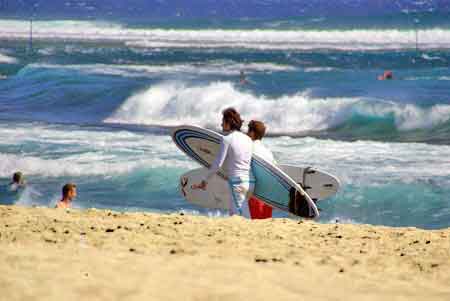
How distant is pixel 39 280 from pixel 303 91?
18806 millimetres

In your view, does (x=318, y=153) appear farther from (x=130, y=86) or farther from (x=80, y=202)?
(x=130, y=86)

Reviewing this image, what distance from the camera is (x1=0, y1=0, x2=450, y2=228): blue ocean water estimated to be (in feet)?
44.7

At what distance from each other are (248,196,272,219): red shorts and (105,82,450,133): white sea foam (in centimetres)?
1205

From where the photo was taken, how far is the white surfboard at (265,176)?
30.3 feet

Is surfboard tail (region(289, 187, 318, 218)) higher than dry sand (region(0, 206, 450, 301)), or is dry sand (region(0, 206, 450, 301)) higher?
surfboard tail (region(289, 187, 318, 218))

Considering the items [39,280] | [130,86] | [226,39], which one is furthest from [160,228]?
[226,39]

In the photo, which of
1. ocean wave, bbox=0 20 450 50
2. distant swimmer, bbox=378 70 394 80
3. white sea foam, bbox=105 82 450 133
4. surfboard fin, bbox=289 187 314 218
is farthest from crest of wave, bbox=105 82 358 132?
ocean wave, bbox=0 20 450 50

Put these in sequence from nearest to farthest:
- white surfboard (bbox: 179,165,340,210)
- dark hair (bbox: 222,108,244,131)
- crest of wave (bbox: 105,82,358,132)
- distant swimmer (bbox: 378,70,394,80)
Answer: dark hair (bbox: 222,108,244,131) < white surfboard (bbox: 179,165,340,210) < crest of wave (bbox: 105,82,358,132) < distant swimmer (bbox: 378,70,394,80)

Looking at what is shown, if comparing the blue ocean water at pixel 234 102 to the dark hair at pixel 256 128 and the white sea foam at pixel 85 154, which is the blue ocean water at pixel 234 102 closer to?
the white sea foam at pixel 85 154

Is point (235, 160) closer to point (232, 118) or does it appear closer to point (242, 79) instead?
point (232, 118)

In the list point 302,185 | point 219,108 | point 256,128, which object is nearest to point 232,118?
point 256,128

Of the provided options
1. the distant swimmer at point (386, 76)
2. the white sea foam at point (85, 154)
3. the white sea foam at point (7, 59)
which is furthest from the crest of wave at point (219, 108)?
the white sea foam at point (7, 59)

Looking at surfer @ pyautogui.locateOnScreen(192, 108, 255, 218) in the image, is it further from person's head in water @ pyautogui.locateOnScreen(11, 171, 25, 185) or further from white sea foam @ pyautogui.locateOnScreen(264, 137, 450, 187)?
white sea foam @ pyautogui.locateOnScreen(264, 137, 450, 187)

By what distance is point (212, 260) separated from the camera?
6910mm
